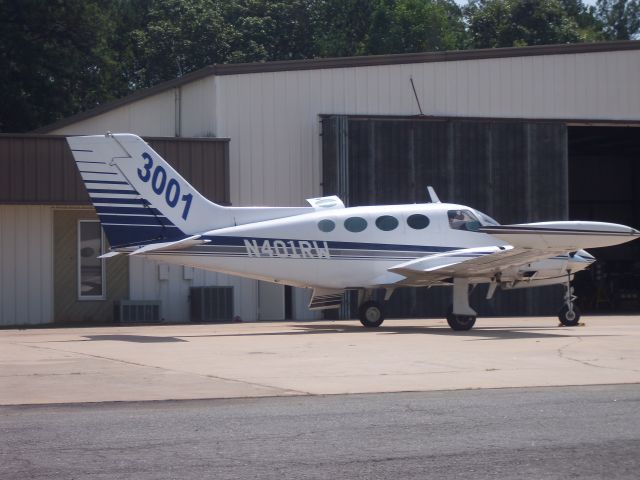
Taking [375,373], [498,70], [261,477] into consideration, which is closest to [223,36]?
[498,70]

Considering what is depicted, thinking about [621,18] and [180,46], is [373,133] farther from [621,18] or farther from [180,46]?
[621,18]

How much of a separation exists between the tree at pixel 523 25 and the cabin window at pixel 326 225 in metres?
46.0

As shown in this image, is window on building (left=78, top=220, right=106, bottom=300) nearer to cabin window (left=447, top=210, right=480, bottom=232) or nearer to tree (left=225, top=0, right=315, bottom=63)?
cabin window (left=447, top=210, right=480, bottom=232)

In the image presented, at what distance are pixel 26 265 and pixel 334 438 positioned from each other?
19.0 meters

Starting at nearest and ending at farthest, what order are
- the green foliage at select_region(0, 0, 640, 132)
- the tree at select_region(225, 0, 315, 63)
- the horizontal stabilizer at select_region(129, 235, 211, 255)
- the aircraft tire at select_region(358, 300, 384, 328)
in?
1. the horizontal stabilizer at select_region(129, 235, 211, 255)
2. the aircraft tire at select_region(358, 300, 384, 328)
3. the green foliage at select_region(0, 0, 640, 132)
4. the tree at select_region(225, 0, 315, 63)

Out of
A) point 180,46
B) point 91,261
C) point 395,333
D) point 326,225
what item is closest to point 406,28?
point 180,46

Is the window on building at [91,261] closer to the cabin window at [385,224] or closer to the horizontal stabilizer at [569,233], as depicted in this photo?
the cabin window at [385,224]

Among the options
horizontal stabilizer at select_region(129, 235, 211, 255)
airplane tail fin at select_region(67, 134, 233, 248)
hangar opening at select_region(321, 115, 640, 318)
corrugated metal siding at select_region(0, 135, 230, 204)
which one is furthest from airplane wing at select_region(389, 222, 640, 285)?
corrugated metal siding at select_region(0, 135, 230, 204)

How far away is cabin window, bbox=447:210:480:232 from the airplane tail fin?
5.22 meters

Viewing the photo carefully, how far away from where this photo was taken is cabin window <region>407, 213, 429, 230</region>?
22438mm

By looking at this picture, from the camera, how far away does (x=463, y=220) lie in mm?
22547

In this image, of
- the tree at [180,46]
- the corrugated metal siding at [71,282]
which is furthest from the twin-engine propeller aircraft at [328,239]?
the tree at [180,46]

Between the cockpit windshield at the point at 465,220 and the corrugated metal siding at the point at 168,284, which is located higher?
the cockpit windshield at the point at 465,220

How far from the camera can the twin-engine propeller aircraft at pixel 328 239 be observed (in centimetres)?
2002
